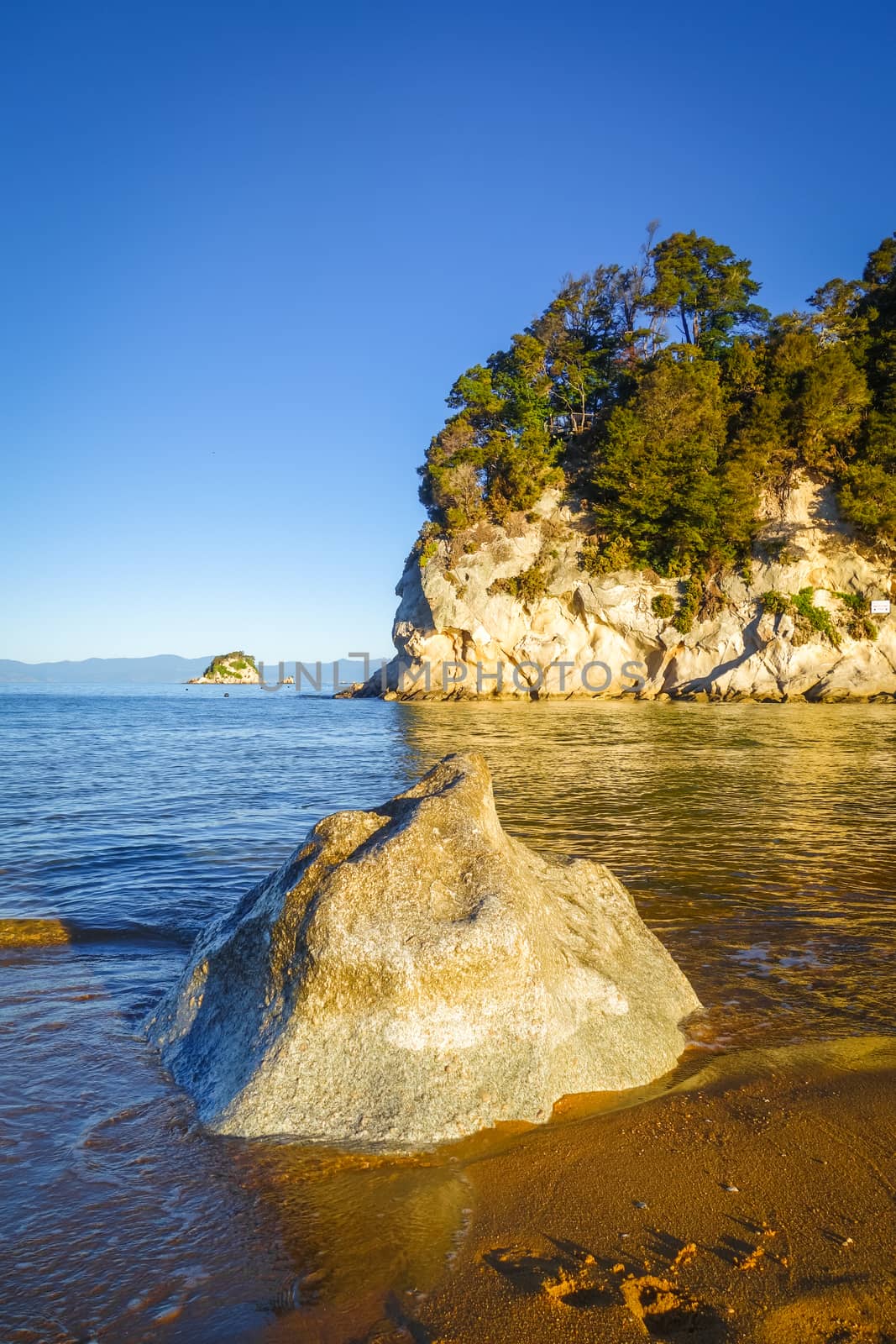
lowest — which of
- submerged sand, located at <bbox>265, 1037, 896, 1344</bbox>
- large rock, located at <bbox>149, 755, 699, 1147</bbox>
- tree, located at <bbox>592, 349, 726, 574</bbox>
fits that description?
submerged sand, located at <bbox>265, 1037, 896, 1344</bbox>

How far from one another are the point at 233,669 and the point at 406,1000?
124 m

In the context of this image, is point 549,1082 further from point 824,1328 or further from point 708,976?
point 708,976

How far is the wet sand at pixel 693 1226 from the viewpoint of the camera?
261 cm

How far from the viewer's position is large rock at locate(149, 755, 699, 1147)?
13.2 feet

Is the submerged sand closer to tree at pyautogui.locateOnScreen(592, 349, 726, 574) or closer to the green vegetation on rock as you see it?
tree at pyautogui.locateOnScreen(592, 349, 726, 574)

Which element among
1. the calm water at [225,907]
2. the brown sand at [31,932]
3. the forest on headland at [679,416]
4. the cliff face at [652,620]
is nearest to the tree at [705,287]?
the forest on headland at [679,416]

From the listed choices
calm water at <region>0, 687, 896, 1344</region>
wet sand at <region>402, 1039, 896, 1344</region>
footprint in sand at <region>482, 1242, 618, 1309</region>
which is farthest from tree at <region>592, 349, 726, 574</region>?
footprint in sand at <region>482, 1242, 618, 1309</region>

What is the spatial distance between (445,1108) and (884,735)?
2340 cm

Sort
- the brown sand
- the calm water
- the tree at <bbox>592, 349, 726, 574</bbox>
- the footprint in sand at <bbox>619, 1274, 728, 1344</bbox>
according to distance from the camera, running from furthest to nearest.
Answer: the tree at <bbox>592, 349, 726, 574</bbox>, the brown sand, the calm water, the footprint in sand at <bbox>619, 1274, 728, 1344</bbox>

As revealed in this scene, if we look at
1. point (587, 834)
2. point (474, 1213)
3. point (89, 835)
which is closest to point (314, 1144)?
point (474, 1213)

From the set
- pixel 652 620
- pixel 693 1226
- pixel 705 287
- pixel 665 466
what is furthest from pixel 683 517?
pixel 693 1226

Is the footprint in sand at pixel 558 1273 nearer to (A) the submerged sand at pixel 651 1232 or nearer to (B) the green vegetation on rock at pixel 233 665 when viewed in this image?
(A) the submerged sand at pixel 651 1232

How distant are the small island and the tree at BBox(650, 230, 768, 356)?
84874mm

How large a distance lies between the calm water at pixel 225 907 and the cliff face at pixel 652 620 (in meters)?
22.8
